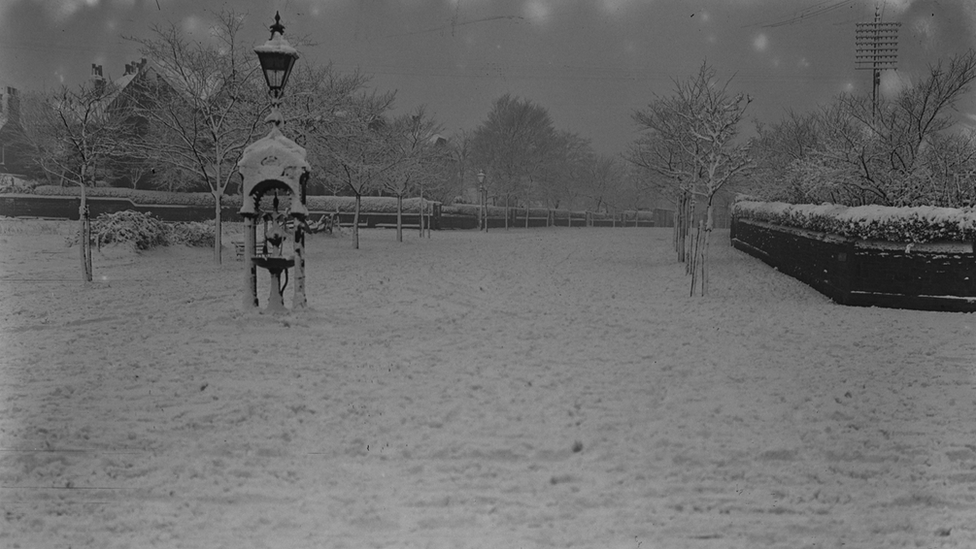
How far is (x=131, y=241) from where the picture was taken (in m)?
23.1

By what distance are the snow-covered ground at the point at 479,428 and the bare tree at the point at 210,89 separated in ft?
35.5

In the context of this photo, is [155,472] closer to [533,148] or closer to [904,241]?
[904,241]

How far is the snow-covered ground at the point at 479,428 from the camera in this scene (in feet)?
14.1

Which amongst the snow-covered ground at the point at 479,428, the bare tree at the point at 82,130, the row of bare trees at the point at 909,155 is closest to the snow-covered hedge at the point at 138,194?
the bare tree at the point at 82,130

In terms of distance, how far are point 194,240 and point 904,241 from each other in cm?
2313

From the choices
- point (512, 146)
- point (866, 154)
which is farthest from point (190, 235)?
point (512, 146)

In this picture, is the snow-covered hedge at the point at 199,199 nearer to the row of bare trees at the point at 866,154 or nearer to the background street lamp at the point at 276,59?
the row of bare trees at the point at 866,154

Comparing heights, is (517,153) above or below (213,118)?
above

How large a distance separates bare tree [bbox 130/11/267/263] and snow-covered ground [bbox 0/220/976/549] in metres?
10.8

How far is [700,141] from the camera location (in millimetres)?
21969

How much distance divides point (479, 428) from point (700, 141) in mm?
18059

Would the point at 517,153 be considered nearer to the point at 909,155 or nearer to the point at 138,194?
the point at 138,194

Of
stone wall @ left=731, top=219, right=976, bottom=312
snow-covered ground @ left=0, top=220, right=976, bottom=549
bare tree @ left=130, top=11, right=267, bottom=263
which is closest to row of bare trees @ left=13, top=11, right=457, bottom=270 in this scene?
bare tree @ left=130, top=11, right=267, bottom=263

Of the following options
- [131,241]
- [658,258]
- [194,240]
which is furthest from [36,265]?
[658,258]
